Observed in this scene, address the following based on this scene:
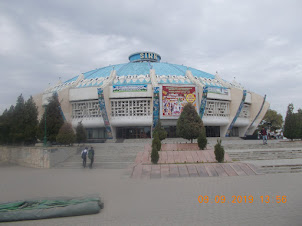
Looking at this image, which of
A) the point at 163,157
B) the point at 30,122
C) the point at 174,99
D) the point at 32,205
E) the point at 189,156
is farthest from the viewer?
the point at 174,99

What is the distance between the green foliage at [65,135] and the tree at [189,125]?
7.60 m

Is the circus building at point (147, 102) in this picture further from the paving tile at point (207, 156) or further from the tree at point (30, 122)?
the paving tile at point (207, 156)

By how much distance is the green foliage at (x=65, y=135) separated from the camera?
1791 cm

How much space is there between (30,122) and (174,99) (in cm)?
1446

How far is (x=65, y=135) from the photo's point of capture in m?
18.0

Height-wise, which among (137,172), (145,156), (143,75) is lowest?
(137,172)

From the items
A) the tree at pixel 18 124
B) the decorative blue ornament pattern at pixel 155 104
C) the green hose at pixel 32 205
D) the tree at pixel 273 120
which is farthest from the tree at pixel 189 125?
the tree at pixel 273 120

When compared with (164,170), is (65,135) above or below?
above

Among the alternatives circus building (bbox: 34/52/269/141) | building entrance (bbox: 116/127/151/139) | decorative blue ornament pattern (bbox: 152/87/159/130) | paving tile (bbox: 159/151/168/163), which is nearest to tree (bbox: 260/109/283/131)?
circus building (bbox: 34/52/269/141)

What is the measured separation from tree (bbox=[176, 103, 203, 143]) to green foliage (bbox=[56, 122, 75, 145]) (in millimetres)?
→ 7597

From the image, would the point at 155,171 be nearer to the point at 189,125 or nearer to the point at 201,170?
the point at 201,170

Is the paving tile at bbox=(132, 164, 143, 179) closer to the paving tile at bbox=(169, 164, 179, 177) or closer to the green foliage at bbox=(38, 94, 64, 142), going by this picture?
the paving tile at bbox=(169, 164, 179, 177)

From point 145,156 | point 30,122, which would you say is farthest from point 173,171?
point 30,122

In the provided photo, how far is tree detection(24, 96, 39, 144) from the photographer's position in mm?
18141
